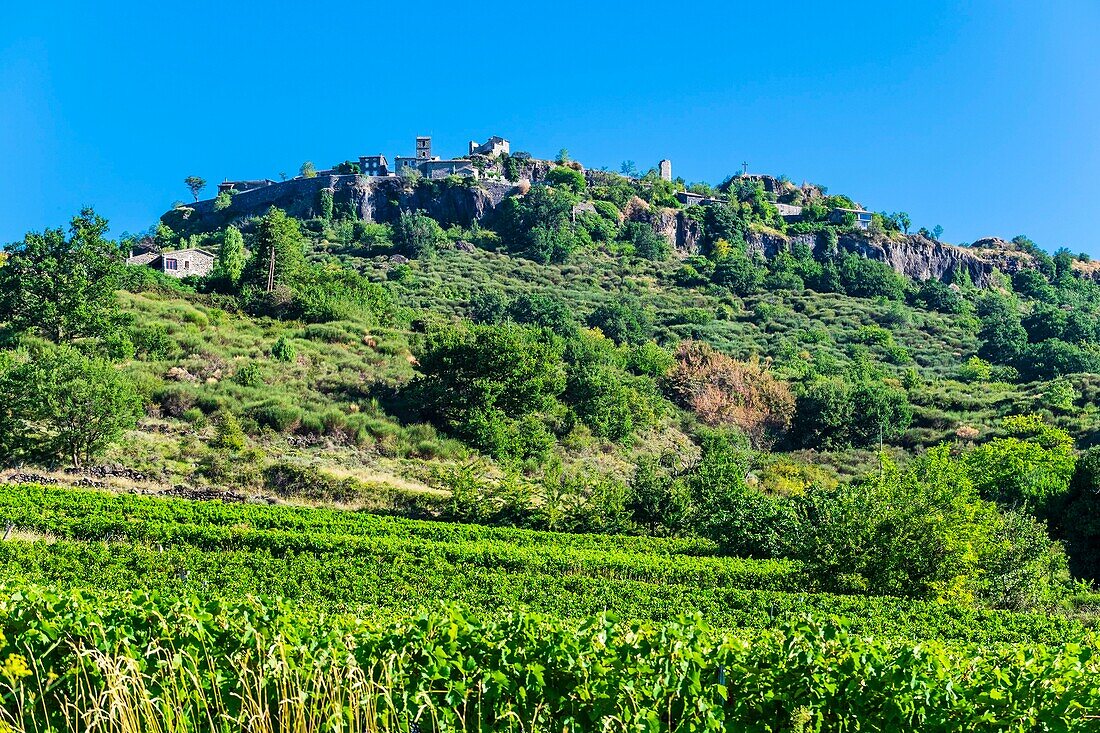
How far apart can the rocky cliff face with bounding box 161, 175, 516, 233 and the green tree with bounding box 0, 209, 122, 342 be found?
4474 cm

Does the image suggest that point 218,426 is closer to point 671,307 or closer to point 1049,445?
point 1049,445

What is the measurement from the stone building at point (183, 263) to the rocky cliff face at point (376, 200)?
999 inches

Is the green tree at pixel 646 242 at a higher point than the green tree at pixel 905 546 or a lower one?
higher

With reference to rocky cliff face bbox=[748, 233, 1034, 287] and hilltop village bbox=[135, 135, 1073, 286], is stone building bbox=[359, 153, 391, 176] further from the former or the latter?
rocky cliff face bbox=[748, 233, 1034, 287]

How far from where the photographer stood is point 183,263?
6091 centimetres

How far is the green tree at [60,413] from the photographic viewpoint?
2822 cm

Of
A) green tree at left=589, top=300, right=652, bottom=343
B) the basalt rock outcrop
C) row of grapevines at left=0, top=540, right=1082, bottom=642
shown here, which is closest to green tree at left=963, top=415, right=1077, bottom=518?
row of grapevines at left=0, top=540, right=1082, bottom=642

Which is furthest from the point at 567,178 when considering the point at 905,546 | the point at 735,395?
the point at 905,546

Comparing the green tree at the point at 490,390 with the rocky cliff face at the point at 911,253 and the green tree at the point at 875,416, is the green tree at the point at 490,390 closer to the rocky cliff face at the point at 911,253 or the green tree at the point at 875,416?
the green tree at the point at 875,416

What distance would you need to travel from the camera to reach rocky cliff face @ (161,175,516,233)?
287 feet

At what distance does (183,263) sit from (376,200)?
1191 inches

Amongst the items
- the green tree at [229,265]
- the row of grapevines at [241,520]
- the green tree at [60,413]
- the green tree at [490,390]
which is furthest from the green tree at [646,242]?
the green tree at [60,413]

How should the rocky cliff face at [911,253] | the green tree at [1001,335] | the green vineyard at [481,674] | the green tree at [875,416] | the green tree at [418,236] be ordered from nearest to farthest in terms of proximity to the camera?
the green vineyard at [481,674]
the green tree at [875,416]
the green tree at [1001,335]
the green tree at [418,236]
the rocky cliff face at [911,253]

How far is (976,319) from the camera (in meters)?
77.9
